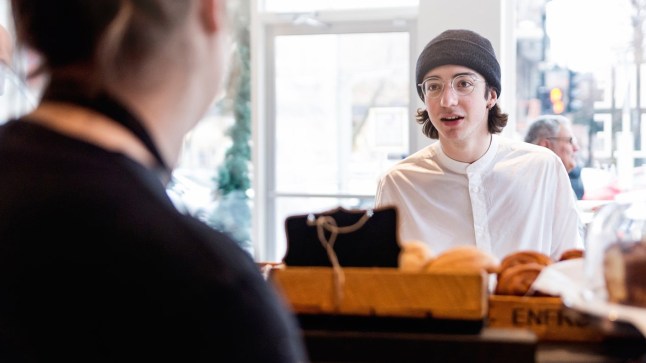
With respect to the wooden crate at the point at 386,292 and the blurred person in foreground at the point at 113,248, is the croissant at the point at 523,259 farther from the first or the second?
the blurred person in foreground at the point at 113,248

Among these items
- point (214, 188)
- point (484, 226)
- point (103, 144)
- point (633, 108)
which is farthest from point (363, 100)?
point (103, 144)

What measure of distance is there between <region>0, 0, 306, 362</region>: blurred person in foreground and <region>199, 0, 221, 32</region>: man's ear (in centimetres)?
5

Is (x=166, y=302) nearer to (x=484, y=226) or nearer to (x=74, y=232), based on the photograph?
(x=74, y=232)

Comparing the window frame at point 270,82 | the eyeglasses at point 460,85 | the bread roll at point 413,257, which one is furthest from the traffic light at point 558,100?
the bread roll at point 413,257

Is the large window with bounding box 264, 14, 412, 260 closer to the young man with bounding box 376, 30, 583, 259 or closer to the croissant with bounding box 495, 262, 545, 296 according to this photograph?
the young man with bounding box 376, 30, 583, 259

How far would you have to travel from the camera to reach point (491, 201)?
113 inches

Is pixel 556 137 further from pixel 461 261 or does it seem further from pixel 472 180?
pixel 461 261

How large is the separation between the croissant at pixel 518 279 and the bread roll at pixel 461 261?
0.11 metres

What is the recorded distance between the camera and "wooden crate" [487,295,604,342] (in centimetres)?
143

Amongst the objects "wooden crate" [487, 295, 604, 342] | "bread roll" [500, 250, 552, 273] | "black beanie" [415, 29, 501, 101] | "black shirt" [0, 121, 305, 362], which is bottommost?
"wooden crate" [487, 295, 604, 342]

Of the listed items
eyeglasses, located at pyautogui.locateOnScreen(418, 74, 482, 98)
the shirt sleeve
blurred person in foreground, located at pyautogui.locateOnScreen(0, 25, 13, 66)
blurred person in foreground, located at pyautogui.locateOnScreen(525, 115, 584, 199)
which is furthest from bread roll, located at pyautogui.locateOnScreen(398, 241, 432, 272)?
blurred person in foreground, located at pyautogui.locateOnScreen(525, 115, 584, 199)

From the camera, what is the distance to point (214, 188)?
6883 millimetres

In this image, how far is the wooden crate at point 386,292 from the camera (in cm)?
134

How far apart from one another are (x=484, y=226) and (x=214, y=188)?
4.29 m
